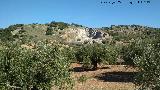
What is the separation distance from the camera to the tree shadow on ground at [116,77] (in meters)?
49.6

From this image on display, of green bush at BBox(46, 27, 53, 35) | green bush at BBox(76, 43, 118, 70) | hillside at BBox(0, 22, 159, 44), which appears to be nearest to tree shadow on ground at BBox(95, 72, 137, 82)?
green bush at BBox(76, 43, 118, 70)

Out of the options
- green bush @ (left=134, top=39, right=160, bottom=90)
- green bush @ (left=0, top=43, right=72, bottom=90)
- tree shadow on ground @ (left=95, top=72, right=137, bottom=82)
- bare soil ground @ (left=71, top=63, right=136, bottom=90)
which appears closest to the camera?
green bush @ (left=134, top=39, right=160, bottom=90)

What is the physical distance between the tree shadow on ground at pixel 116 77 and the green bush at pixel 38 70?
18967mm

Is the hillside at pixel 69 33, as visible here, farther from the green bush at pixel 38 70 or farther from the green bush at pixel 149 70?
the green bush at pixel 149 70

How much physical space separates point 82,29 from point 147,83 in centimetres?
13880

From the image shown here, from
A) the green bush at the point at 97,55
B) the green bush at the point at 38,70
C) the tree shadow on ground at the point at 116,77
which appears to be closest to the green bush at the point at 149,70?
the green bush at the point at 38,70

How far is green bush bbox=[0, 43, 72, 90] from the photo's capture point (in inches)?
1198

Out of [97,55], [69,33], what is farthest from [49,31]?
[97,55]

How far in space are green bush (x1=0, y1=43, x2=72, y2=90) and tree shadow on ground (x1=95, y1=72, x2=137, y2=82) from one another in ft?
62.2

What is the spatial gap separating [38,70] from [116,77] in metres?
23.9

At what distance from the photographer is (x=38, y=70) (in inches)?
1205

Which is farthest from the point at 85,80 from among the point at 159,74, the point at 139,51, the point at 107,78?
the point at 159,74

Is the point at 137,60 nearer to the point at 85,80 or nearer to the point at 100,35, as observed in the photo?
the point at 85,80

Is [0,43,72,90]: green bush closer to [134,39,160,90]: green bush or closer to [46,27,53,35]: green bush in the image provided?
[134,39,160,90]: green bush
